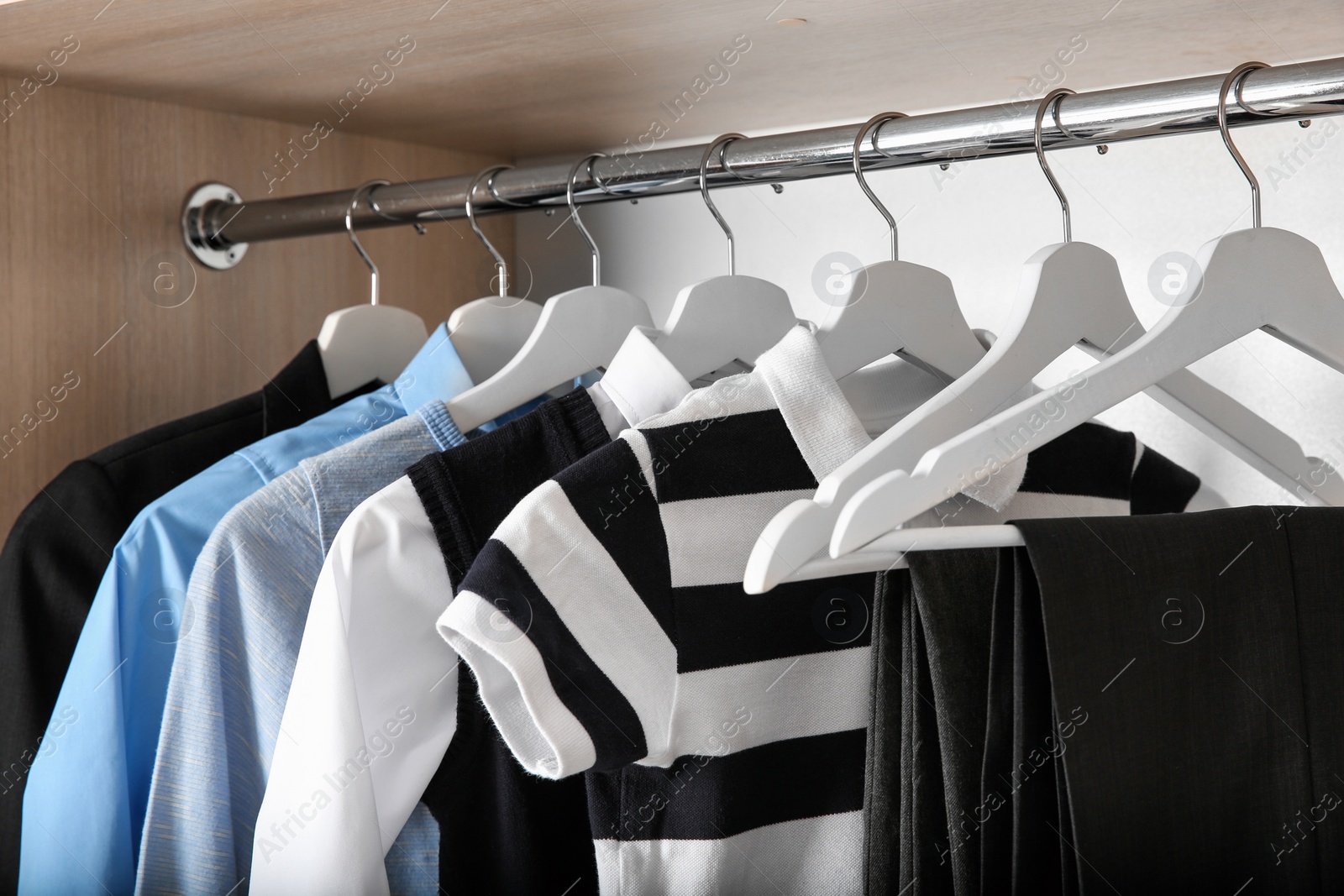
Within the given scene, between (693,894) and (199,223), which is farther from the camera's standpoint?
(199,223)

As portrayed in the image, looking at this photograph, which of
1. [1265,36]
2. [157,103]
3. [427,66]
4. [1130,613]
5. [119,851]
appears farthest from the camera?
[157,103]

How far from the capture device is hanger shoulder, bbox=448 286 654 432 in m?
0.78

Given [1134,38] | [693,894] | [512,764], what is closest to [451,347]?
[512,764]

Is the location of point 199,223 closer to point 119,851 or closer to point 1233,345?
point 119,851

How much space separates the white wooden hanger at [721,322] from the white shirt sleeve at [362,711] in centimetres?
22

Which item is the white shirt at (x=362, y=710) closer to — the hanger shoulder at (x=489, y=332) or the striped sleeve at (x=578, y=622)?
the striped sleeve at (x=578, y=622)

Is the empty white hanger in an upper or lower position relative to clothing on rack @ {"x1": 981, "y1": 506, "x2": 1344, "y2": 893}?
upper

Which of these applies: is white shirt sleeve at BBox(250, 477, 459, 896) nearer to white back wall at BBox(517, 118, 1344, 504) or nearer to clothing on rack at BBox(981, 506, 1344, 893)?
clothing on rack at BBox(981, 506, 1344, 893)

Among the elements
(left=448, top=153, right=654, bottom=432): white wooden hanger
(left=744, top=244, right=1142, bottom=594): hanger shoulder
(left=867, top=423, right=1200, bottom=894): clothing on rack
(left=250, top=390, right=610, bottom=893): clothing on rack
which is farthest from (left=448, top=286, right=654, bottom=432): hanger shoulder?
(left=867, top=423, right=1200, bottom=894): clothing on rack

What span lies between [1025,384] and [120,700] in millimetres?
583

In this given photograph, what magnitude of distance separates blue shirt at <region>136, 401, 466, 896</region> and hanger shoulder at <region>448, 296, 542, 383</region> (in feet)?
0.60

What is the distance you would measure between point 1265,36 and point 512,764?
2.34ft

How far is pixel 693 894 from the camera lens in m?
0.62

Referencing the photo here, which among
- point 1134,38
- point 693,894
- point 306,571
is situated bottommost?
point 693,894
